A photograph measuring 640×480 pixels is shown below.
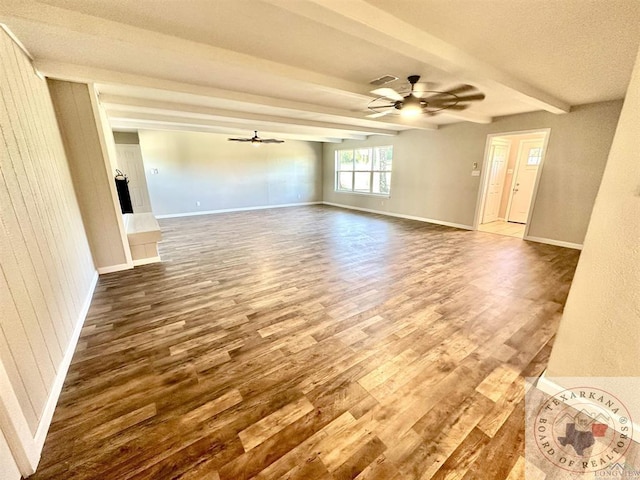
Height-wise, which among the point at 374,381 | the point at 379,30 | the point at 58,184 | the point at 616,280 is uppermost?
the point at 379,30

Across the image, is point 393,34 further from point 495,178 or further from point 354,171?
point 354,171

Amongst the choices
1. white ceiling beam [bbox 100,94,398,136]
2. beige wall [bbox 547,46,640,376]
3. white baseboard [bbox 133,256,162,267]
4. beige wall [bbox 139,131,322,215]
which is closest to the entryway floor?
white ceiling beam [bbox 100,94,398,136]

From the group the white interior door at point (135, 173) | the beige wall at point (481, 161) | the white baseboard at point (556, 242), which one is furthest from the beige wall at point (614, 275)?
the white interior door at point (135, 173)

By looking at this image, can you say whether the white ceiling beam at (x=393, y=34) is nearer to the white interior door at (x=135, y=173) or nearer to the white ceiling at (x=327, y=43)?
the white ceiling at (x=327, y=43)

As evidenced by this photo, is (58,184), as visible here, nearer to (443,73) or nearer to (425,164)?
(443,73)

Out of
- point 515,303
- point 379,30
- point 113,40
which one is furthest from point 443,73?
point 113,40

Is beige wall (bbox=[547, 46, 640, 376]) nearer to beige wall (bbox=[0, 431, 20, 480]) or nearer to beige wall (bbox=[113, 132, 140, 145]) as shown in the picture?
beige wall (bbox=[0, 431, 20, 480])

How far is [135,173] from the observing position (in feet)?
24.3

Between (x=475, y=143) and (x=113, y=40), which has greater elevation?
(x=113, y=40)

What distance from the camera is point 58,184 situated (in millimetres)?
2592

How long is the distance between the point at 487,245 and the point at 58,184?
6427mm

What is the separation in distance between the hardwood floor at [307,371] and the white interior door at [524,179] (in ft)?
12.0

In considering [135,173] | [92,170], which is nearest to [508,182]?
[92,170]

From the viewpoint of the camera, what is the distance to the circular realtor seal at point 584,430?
1.27 metres
